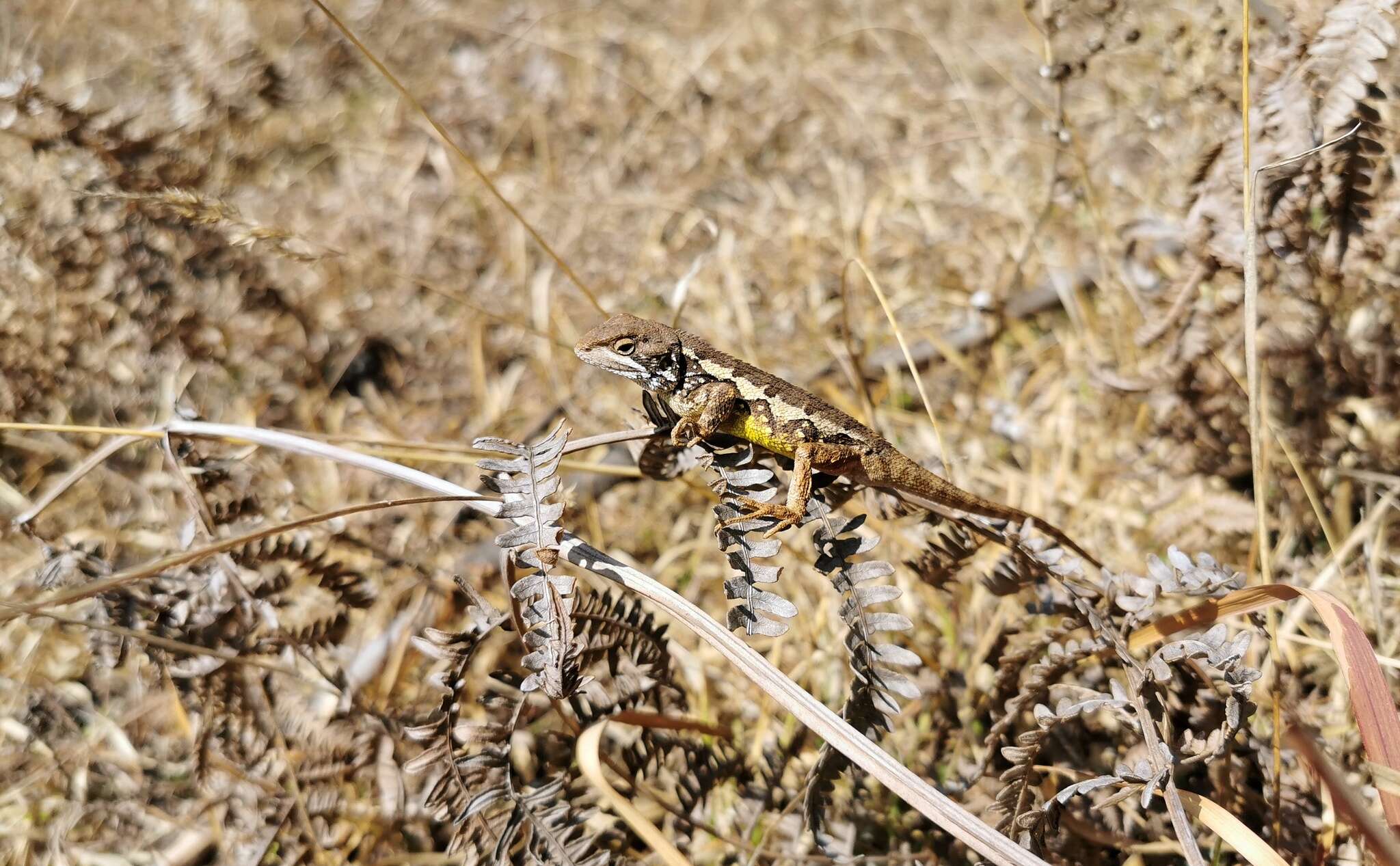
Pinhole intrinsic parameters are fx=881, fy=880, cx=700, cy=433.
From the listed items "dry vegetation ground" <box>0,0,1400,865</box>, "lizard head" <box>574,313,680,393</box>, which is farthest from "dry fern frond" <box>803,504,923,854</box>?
"lizard head" <box>574,313,680,393</box>

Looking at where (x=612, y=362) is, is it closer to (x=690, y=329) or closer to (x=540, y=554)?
(x=540, y=554)

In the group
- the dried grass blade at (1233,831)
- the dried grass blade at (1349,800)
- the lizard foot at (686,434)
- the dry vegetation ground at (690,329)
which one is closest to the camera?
the dried grass blade at (1349,800)

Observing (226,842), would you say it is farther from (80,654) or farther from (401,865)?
(80,654)

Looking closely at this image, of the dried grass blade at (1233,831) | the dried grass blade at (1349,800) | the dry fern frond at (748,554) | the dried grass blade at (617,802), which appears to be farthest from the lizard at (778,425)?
the dried grass blade at (1349,800)

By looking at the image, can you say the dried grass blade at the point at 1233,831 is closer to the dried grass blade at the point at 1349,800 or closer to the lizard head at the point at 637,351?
the dried grass blade at the point at 1349,800

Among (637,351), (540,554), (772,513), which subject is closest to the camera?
(540,554)

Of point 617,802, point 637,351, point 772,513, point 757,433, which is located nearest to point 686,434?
point 757,433
